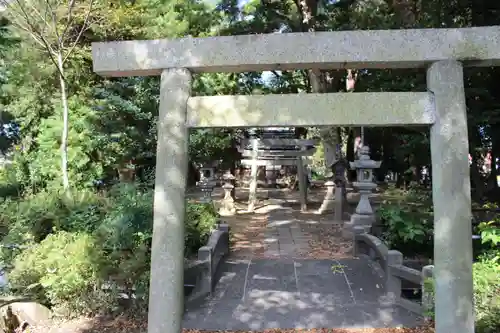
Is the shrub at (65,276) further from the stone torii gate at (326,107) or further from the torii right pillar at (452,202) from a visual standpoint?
the torii right pillar at (452,202)

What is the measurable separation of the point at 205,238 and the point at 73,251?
248 centimetres

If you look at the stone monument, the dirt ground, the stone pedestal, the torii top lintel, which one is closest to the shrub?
the dirt ground

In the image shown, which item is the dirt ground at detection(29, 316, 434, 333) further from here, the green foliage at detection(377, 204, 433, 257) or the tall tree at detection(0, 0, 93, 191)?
the tall tree at detection(0, 0, 93, 191)

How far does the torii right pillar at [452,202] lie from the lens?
10.4 ft

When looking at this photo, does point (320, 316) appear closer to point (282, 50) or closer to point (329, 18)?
point (282, 50)

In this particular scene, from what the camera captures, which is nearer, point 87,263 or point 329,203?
point 87,263

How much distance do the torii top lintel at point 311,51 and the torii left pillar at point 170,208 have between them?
0.68ft

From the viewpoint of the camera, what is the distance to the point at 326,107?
3250mm

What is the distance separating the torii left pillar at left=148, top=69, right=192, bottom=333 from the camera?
3314mm

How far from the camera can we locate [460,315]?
10.5ft

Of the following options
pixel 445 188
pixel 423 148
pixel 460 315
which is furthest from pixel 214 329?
pixel 423 148

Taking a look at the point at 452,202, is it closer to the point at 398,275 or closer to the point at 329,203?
the point at 398,275

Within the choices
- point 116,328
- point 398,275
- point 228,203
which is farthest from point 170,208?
point 228,203

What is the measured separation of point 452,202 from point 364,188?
6129mm
